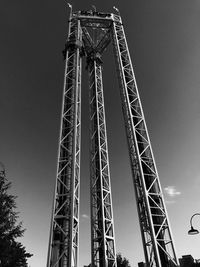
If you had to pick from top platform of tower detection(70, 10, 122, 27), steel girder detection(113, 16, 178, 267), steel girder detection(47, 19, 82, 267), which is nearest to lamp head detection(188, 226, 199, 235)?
steel girder detection(113, 16, 178, 267)

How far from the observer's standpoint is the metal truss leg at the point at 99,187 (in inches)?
613

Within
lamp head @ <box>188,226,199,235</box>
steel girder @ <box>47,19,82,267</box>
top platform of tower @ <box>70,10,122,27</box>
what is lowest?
lamp head @ <box>188,226,199,235</box>

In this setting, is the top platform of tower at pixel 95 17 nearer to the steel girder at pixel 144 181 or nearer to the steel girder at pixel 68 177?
the steel girder at pixel 68 177

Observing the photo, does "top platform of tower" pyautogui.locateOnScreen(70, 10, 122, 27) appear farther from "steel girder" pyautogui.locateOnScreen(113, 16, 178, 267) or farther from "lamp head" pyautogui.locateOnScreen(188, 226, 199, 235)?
"lamp head" pyautogui.locateOnScreen(188, 226, 199, 235)

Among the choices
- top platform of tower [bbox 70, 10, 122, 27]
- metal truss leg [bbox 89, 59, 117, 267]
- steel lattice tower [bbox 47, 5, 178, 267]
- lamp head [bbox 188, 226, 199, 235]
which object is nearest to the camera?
lamp head [bbox 188, 226, 199, 235]

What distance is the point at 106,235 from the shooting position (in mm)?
15984

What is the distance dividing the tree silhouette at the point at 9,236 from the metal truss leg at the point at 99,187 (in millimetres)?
4781

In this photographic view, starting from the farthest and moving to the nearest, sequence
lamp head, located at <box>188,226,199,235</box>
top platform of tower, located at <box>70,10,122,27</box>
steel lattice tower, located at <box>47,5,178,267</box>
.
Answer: top platform of tower, located at <box>70,10,122,27</box> → steel lattice tower, located at <box>47,5,178,267</box> → lamp head, located at <box>188,226,199,235</box>

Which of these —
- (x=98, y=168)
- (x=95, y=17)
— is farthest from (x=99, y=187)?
(x=95, y=17)

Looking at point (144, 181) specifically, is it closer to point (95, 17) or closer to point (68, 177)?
point (68, 177)

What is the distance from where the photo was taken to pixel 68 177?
15.8m

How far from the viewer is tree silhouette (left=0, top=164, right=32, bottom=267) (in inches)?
478

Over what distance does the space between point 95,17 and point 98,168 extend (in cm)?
1661

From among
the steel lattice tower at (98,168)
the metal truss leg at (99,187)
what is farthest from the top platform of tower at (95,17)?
the metal truss leg at (99,187)
